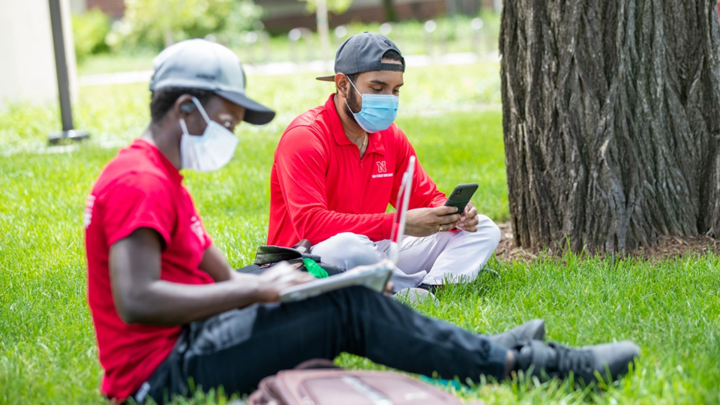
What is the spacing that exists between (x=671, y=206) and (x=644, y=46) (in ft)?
2.85

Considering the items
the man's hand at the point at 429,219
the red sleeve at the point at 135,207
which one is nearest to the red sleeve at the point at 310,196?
the man's hand at the point at 429,219

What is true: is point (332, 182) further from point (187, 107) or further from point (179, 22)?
point (179, 22)

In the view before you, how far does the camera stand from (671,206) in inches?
182

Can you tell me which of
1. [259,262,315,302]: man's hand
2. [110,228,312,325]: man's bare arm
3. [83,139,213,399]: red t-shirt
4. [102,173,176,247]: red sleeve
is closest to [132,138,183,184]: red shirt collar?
[83,139,213,399]: red t-shirt

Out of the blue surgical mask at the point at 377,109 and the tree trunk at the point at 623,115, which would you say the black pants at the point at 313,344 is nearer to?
the blue surgical mask at the point at 377,109

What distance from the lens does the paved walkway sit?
2108 centimetres

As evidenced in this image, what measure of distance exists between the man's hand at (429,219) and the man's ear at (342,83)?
2.26ft

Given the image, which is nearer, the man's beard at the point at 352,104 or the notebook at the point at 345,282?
the notebook at the point at 345,282

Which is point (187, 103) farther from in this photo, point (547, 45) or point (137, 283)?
point (547, 45)

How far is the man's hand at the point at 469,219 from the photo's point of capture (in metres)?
4.07

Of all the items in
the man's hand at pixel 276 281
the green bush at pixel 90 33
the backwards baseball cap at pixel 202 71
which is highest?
the backwards baseball cap at pixel 202 71

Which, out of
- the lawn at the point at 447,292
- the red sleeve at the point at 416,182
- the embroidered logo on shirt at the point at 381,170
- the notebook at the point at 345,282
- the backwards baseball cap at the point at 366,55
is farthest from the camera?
the red sleeve at the point at 416,182

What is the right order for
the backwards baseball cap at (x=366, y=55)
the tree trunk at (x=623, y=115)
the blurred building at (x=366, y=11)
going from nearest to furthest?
the backwards baseball cap at (x=366, y=55)
the tree trunk at (x=623, y=115)
the blurred building at (x=366, y=11)

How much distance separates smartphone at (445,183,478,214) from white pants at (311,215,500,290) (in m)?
0.30
